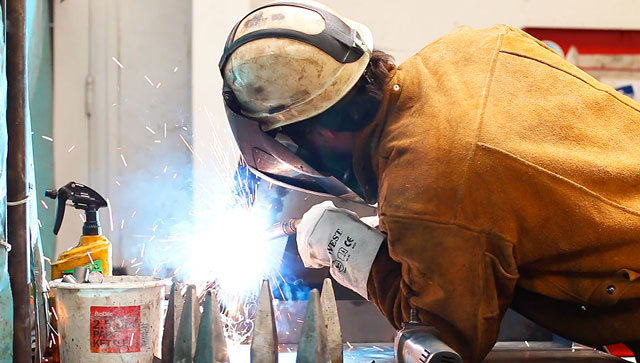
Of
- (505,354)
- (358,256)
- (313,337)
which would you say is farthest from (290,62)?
(505,354)

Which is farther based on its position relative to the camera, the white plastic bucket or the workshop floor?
the workshop floor

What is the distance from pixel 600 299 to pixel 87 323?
0.92 metres

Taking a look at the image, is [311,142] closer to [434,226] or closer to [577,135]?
[434,226]

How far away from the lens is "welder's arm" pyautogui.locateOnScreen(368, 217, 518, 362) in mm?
1295

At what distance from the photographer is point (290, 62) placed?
141 centimetres

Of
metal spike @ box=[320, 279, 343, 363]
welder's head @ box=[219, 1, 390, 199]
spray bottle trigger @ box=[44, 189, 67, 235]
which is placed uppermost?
welder's head @ box=[219, 1, 390, 199]

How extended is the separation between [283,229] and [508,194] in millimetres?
803

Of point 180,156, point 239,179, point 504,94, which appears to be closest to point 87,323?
point 504,94

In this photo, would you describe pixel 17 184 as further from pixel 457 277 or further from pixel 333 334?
pixel 457 277

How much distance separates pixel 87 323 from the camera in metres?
1.20

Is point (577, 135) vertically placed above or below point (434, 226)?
above

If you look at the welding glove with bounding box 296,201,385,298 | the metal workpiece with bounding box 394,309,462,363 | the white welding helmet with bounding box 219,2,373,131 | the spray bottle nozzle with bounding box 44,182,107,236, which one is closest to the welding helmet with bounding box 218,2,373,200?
the white welding helmet with bounding box 219,2,373,131

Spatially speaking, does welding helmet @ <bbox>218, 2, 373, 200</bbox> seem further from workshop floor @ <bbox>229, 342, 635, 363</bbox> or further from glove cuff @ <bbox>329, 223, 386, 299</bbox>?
workshop floor @ <bbox>229, 342, 635, 363</bbox>

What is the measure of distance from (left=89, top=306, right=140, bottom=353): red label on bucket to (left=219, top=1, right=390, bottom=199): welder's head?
505mm
